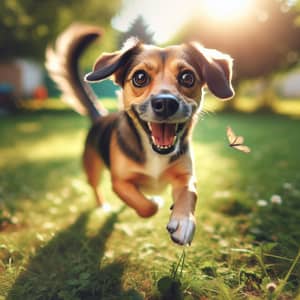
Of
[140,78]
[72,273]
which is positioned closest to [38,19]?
[140,78]

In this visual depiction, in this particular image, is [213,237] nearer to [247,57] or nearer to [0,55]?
[247,57]

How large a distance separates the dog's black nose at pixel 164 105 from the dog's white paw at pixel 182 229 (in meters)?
0.58

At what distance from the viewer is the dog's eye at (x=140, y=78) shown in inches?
87.1

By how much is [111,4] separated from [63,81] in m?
12.0

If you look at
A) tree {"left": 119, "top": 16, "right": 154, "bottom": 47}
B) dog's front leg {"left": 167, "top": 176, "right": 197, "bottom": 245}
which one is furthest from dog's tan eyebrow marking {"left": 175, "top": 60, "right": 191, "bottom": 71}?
dog's front leg {"left": 167, "top": 176, "right": 197, "bottom": 245}

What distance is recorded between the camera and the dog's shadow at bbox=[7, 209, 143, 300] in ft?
6.46

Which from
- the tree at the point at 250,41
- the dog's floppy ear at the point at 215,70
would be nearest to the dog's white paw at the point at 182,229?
the dog's floppy ear at the point at 215,70

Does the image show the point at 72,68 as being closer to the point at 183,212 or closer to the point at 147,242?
the point at 147,242

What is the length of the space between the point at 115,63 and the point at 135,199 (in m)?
0.93

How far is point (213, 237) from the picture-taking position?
9.22 feet

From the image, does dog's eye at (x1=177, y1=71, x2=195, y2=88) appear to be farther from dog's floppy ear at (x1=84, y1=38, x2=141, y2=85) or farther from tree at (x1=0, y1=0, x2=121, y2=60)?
tree at (x1=0, y1=0, x2=121, y2=60)

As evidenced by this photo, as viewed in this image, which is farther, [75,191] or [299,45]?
[299,45]

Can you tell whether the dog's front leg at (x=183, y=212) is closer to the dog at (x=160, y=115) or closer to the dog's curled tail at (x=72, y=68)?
the dog at (x=160, y=115)

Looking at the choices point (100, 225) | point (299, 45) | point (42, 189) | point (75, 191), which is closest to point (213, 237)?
point (100, 225)
